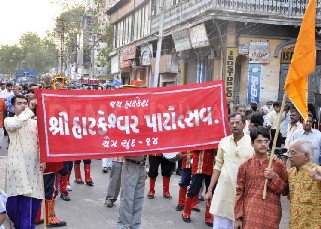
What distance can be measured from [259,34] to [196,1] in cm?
274

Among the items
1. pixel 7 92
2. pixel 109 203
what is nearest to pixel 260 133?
pixel 109 203

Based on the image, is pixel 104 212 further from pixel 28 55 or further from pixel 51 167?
pixel 28 55

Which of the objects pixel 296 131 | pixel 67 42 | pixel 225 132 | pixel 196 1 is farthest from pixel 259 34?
pixel 67 42

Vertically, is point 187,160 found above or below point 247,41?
below

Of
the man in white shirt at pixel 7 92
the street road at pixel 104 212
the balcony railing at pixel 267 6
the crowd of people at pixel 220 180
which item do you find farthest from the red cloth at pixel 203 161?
the balcony railing at pixel 267 6

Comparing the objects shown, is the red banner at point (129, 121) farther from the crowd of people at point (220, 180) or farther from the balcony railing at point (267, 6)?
the balcony railing at point (267, 6)

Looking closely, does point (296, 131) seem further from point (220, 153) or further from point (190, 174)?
point (220, 153)

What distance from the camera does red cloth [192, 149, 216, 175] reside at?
709 cm

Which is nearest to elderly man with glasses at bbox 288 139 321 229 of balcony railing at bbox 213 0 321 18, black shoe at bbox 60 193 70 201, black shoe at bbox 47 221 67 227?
black shoe at bbox 47 221 67 227

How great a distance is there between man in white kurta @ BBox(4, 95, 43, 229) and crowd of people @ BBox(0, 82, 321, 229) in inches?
0.4

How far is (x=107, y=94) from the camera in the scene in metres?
5.80

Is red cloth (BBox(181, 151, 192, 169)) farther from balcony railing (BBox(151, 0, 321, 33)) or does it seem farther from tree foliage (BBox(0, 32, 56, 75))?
tree foliage (BBox(0, 32, 56, 75))

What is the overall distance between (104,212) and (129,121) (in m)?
2.38

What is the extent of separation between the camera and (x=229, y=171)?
18.1 ft
